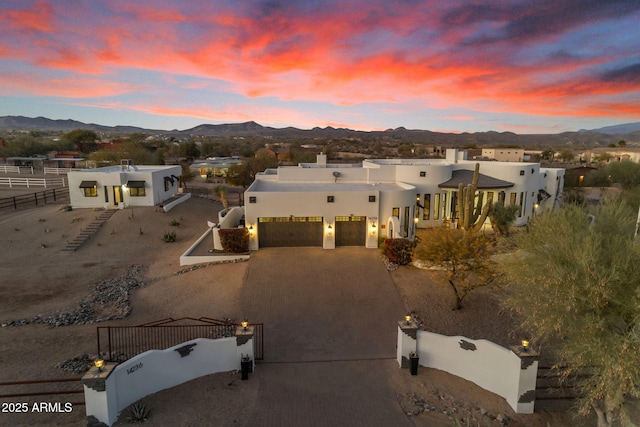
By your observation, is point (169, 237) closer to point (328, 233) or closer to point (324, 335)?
point (328, 233)

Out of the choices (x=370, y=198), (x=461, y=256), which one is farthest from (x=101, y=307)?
(x=461, y=256)

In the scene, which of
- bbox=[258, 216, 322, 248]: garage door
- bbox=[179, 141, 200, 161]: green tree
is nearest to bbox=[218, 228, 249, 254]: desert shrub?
bbox=[258, 216, 322, 248]: garage door

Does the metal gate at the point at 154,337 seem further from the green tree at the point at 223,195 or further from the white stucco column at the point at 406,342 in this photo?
the green tree at the point at 223,195

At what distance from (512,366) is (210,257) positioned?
16221 millimetres

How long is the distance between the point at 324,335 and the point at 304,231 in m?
9.73

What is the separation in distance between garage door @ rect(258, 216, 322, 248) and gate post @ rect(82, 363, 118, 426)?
46.5 ft

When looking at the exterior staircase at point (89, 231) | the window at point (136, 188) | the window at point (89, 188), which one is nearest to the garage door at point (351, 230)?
the exterior staircase at point (89, 231)

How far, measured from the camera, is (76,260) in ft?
75.2

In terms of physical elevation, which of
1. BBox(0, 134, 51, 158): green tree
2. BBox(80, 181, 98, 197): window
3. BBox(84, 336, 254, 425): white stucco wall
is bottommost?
BBox(84, 336, 254, 425): white stucco wall

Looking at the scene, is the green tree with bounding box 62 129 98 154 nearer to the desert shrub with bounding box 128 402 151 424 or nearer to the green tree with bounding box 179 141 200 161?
the green tree with bounding box 179 141 200 161

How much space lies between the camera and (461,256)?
15.3m

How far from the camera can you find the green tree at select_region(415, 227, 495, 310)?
1516 centimetres

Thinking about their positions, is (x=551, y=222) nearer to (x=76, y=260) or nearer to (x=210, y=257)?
(x=210, y=257)

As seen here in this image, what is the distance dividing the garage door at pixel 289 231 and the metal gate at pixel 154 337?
881 centimetres
